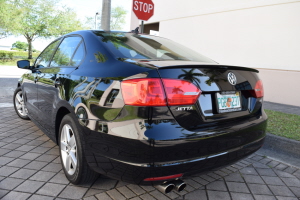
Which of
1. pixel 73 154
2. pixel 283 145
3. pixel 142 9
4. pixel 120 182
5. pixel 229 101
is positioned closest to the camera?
pixel 229 101

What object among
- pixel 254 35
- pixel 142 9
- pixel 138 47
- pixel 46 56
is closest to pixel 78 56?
pixel 138 47

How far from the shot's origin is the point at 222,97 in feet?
6.68

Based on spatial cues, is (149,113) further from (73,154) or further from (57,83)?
(57,83)

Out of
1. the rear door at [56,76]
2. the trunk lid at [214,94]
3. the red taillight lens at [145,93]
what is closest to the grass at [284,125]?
the trunk lid at [214,94]

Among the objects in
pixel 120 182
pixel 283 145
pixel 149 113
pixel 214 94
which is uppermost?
pixel 214 94

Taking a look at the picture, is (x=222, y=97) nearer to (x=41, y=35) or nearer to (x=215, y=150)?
(x=215, y=150)

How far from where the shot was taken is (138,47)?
2.46 metres

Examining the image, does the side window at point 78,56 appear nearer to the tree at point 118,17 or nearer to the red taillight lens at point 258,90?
the red taillight lens at point 258,90

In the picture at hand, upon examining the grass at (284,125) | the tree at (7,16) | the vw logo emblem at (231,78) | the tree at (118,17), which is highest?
the tree at (118,17)

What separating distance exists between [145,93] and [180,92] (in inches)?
9.9

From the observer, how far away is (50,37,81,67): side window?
2.80m

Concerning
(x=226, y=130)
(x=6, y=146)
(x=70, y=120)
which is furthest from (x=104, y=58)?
(x=6, y=146)

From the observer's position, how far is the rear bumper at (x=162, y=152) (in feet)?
A: 5.65

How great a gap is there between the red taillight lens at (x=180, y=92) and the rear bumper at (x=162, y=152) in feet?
0.55
